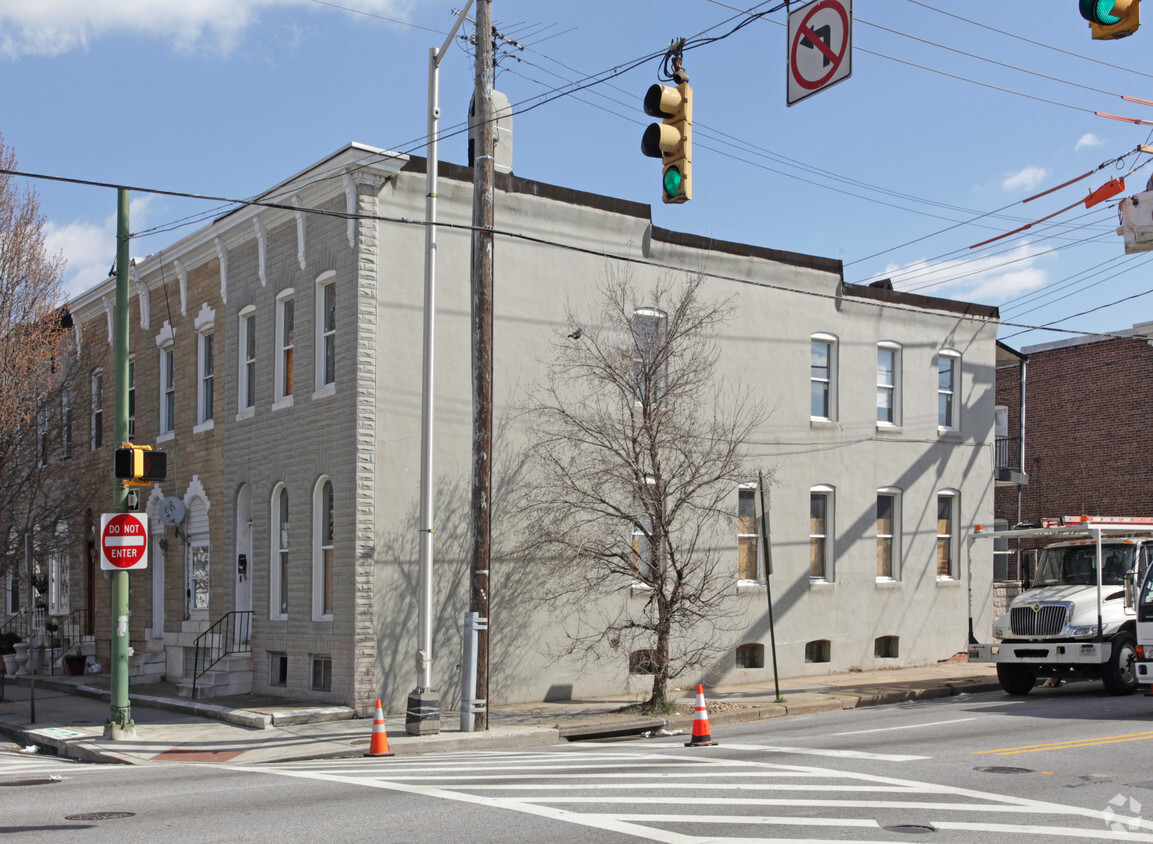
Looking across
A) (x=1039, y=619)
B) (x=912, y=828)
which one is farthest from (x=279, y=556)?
(x=912, y=828)

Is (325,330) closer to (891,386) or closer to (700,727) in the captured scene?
(700,727)

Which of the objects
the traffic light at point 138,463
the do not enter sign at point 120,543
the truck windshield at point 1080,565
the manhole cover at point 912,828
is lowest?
the manhole cover at point 912,828

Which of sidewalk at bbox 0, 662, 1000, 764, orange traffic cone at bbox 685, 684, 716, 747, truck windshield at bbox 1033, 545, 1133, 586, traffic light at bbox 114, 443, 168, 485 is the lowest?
sidewalk at bbox 0, 662, 1000, 764

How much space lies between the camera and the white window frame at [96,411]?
2803cm

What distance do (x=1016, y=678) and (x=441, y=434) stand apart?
10692 millimetres

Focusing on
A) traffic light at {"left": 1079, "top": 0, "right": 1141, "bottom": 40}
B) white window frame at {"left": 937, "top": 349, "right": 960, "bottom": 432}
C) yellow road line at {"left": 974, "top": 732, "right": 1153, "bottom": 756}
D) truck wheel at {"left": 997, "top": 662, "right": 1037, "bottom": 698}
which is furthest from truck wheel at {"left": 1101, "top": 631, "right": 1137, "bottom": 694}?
traffic light at {"left": 1079, "top": 0, "right": 1141, "bottom": 40}

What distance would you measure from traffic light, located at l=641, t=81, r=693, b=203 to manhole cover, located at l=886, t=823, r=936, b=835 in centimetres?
588

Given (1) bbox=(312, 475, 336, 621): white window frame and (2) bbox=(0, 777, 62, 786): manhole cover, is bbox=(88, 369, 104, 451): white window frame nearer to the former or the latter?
(1) bbox=(312, 475, 336, 621): white window frame

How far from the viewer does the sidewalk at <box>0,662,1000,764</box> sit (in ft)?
50.8

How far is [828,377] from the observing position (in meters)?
25.3

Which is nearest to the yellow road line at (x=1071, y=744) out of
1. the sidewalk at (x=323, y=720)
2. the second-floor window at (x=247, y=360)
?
the sidewalk at (x=323, y=720)

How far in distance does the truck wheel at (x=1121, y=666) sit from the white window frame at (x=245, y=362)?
16.0 m

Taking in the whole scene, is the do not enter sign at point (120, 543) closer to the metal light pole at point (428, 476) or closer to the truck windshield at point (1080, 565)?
the metal light pole at point (428, 476)

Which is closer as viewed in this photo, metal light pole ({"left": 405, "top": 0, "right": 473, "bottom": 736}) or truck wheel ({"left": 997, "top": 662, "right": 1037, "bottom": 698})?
metal light pole ({"left": 405, "top": 0, "right": 473, "bottom": 736})
